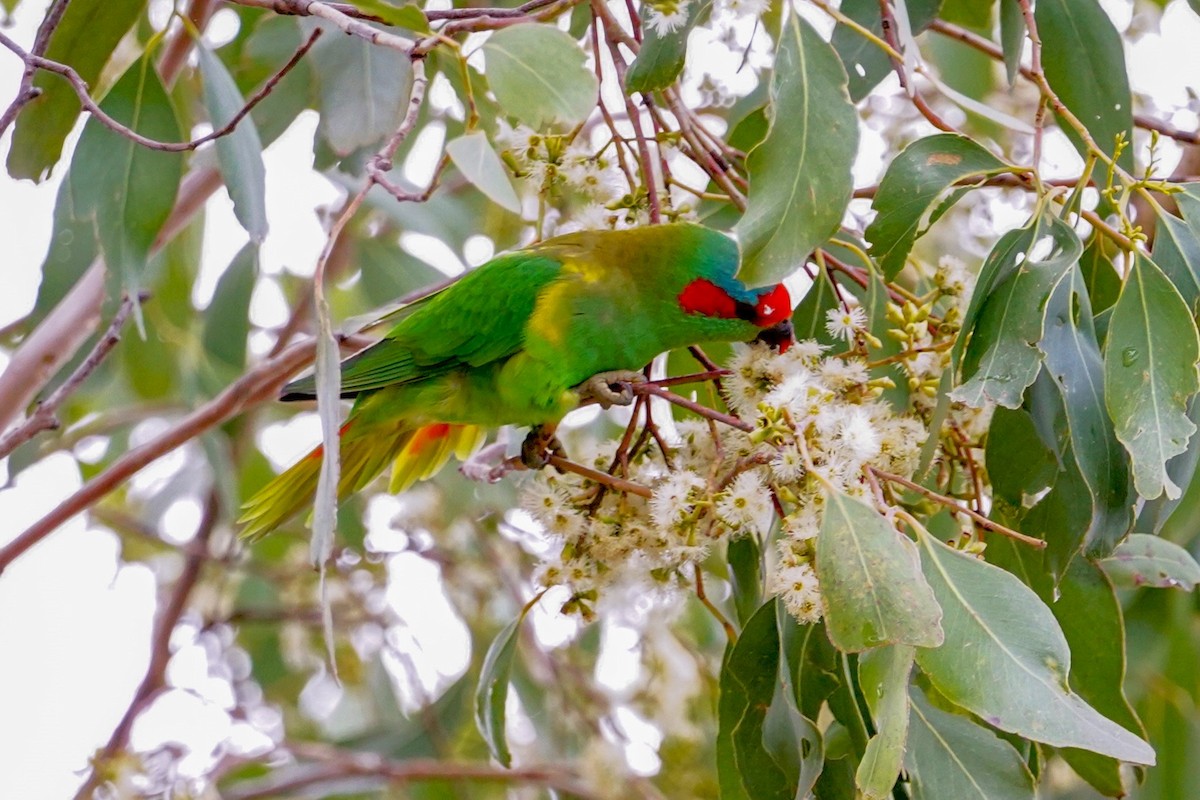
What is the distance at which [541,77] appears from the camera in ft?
5.54

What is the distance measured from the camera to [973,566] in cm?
134

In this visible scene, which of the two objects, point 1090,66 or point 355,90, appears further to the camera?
point 355,90

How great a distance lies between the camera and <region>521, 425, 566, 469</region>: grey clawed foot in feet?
6.54

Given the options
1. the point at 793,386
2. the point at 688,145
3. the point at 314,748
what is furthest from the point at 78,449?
the point at 793,386

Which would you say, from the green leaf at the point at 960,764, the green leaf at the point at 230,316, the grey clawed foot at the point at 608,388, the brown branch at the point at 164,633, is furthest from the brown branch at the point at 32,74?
the brown branch at the point at 164,633

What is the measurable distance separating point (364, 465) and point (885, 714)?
4.78 feet

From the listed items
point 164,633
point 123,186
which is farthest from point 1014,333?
point 164,633

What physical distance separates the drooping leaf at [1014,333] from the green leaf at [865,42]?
563 millimetres

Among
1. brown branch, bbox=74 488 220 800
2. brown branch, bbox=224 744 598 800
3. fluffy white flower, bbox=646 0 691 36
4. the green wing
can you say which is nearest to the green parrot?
the green wing

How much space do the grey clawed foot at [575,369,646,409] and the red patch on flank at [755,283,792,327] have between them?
238 millimetres

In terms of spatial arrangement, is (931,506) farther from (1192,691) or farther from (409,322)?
(1192,691)

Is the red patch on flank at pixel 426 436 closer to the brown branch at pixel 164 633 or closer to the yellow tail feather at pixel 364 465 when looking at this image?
the yellow tail feather at pixel 364 465

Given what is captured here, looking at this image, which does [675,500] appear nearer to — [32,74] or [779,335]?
[779,335]

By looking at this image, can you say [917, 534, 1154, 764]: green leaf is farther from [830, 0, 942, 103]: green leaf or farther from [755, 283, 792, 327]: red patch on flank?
[830, 0, 942, 103]: green leaf
